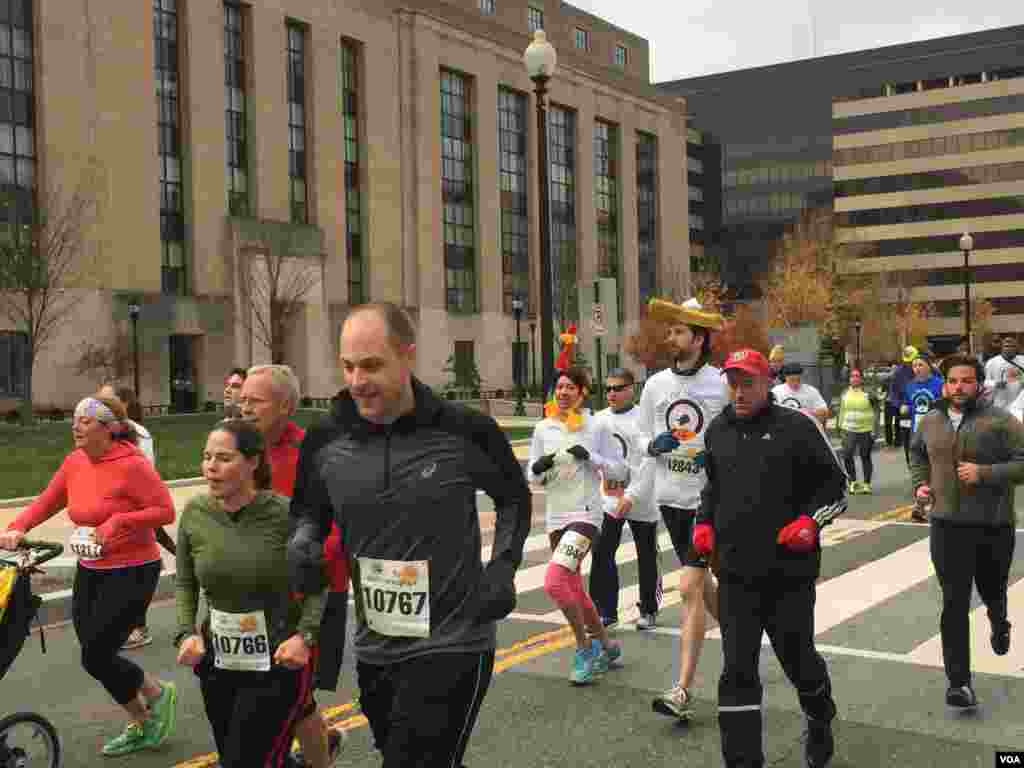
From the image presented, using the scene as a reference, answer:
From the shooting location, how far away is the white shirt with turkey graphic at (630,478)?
25.7 ft

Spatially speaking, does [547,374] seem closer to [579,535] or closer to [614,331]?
[614,331]

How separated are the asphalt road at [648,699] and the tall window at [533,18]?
2822 inches

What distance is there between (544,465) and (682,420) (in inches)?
35.4

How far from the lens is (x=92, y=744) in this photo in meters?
6.08

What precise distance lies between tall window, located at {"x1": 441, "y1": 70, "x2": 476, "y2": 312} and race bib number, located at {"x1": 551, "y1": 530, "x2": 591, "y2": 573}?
195ft

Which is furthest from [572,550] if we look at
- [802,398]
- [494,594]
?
[802,398]

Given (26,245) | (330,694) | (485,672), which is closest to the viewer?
(485,672)

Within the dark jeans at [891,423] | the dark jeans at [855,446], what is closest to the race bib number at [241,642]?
the dark jeans at [855,446]

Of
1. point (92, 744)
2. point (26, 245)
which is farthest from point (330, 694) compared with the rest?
point (26, 245)

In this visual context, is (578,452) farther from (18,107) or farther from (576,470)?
(18,107)

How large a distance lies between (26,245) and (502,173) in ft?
128

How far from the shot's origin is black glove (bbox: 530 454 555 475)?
23.8ft

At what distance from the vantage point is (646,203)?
281ft

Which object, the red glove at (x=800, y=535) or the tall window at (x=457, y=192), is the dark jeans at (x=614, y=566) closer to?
the red glove at (x=800, y=535)
